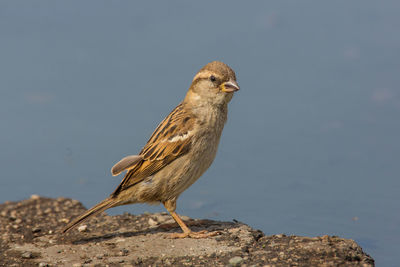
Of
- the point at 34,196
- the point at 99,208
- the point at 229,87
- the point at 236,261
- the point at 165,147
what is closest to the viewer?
the point at 236,261

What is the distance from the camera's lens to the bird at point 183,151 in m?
6.77

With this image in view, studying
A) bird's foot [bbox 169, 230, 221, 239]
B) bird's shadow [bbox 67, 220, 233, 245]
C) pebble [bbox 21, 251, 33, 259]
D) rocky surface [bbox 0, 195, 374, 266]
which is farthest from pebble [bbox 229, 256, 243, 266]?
pebble [bbox 21, 251, 33, 259]

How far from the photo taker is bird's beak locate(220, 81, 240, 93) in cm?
665

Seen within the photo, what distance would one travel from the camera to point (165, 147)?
A: 6.88 meters

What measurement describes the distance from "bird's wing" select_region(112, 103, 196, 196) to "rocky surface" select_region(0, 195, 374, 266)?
2.26 ft

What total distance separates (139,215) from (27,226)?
147 centimetres

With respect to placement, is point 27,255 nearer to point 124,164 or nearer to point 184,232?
point 124,164

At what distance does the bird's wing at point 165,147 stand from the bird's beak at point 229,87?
0.45 meters

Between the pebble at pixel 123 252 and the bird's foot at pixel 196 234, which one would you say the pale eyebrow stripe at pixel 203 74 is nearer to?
the bird's foot at pixel 196 234

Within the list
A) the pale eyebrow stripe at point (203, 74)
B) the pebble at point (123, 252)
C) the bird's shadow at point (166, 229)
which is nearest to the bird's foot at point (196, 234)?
the bird's shadow at point (166, 229)

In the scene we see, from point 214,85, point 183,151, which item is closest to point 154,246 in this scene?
point 183,151

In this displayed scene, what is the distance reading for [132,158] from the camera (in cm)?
704

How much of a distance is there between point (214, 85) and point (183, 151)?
0.77m

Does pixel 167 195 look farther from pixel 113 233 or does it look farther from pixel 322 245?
pixel 322 245
